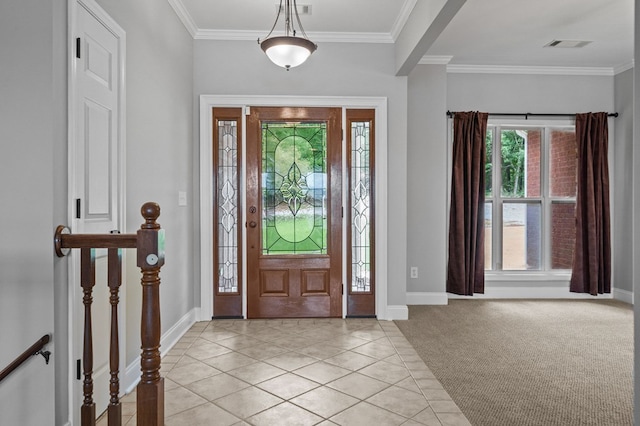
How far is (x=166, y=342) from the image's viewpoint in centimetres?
325

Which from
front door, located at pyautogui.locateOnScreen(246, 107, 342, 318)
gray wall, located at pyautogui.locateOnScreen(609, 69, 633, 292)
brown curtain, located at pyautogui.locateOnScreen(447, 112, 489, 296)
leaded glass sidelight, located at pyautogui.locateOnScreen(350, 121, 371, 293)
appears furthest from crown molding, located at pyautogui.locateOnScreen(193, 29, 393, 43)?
gray wall, located at pyautogui.locateOnScreen(609, 69, 633, 292)

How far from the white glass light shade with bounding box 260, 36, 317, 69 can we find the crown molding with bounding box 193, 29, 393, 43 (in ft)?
3.83

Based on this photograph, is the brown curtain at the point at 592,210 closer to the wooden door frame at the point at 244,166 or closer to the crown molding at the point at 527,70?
the crown molding at the point at 527,70

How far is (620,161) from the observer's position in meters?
4.97

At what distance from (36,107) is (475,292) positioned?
456cm

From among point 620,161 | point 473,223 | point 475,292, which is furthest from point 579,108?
point 475,292

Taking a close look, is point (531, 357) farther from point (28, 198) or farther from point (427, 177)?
point (28, 198)

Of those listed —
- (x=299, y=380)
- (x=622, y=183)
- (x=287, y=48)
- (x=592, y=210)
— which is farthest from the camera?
(x=622, y=183)

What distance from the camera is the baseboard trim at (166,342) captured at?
258 cm

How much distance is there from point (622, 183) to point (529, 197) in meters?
1.05

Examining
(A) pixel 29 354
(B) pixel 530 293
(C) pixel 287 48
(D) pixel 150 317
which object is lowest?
(B) pixel 530 293

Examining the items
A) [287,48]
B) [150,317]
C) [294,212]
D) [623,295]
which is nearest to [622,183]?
[623,295]

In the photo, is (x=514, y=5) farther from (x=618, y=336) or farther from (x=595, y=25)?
(x=618, y=336)

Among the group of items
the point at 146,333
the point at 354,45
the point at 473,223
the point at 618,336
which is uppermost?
the point at 354,45
